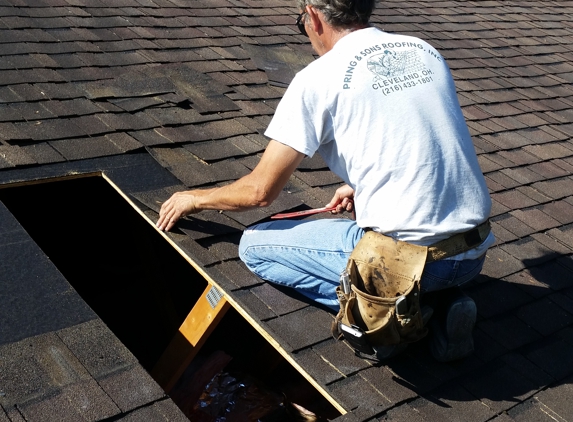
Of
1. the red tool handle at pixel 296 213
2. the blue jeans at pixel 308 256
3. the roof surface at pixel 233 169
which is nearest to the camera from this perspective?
the roof surface at pixel 233 169

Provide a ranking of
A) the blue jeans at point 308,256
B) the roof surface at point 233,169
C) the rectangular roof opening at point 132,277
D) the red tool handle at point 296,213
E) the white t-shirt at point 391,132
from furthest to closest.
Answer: the rectangular roof opening at point 132,277 < the red tool handle at point 296,213 < the blue jeans at point 308,256 < the white t-shirt at point 391,132 < the roof surface at point 233,169

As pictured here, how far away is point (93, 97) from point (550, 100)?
3747 mm

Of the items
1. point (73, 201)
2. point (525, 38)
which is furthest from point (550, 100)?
point (73, 201)

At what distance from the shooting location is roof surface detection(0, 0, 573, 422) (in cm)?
240

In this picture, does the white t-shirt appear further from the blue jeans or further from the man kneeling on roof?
the blue jeans

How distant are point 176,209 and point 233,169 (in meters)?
0.75

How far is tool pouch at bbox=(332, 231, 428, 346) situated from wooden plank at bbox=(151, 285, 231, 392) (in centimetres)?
61

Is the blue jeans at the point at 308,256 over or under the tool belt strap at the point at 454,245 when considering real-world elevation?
under

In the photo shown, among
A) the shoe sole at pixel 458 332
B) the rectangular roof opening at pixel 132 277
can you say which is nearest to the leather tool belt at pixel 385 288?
the shoe sole at pixel 458 332

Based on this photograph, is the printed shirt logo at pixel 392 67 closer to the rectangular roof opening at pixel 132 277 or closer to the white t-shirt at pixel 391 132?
the white t-shirt at pixel 391 132

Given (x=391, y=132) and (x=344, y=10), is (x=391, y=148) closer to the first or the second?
(x=391, y=132)

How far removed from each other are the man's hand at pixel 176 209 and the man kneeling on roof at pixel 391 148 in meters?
0.24

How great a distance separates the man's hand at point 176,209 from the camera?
9.66 feet

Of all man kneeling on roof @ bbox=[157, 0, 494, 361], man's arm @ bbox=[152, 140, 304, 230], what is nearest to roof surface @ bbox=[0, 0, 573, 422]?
man's arm @ bbox=[152, 140, 304, 230]
